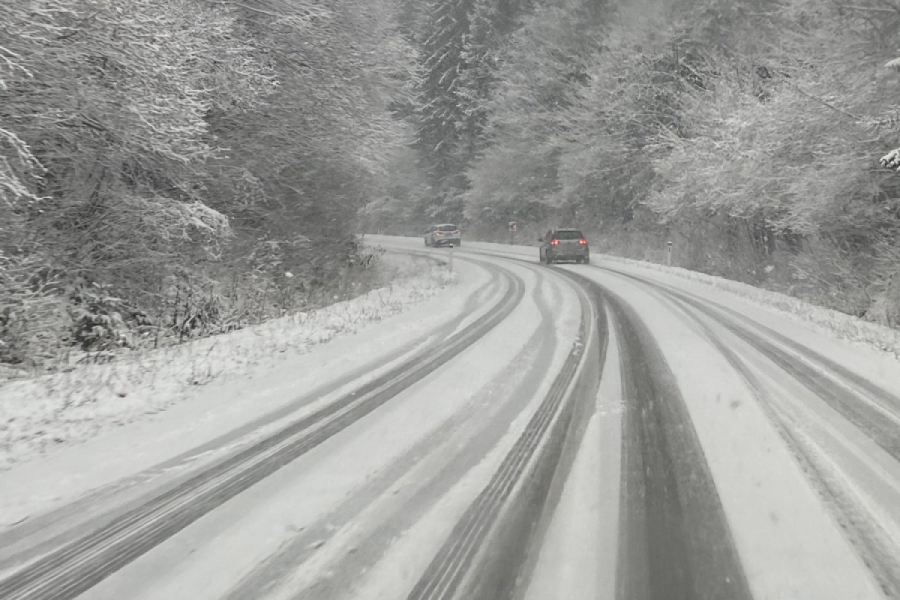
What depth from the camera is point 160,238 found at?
30.1ft

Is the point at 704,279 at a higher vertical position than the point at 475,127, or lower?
lower

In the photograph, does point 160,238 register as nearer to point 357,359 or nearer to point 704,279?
point 357,359

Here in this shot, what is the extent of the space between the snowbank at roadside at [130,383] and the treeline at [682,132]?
9.67m

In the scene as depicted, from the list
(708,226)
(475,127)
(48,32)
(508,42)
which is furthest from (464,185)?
(48,32)

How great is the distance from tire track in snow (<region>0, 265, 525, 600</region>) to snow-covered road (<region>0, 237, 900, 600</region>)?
1 centimetres

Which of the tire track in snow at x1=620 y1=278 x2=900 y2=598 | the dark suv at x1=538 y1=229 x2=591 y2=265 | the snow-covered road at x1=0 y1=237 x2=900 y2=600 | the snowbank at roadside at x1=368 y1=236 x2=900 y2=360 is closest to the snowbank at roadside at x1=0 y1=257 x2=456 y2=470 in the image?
the snow-covered road at x1=0 y1=237 x2=900 y2=600

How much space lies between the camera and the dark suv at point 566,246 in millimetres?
23281

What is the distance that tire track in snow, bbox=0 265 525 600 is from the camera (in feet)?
8.32

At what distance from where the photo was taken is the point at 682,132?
2434cm

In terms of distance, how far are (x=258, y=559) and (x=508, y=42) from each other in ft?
133

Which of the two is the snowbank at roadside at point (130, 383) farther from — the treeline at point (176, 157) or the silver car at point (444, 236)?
the silver car at point (444, 236)

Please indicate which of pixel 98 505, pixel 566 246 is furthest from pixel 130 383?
pixel 566 246

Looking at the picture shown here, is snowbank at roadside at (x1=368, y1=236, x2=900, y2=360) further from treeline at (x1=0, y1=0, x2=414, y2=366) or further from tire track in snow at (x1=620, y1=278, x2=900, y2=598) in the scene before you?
treeline at (x1=0, y1=0, x2=414, y2=366)

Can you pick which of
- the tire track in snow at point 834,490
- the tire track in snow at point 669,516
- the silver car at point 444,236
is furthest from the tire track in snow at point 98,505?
the silver car at point 444,236
